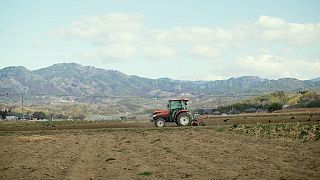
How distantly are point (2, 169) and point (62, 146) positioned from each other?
27.7ft

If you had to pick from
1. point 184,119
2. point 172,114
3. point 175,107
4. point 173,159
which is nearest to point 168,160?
point 173,159

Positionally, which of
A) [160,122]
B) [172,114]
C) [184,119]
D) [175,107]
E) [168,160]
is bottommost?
[168,160]

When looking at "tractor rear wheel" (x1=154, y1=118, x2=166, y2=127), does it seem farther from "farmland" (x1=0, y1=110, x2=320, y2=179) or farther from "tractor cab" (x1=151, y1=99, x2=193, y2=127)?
"farmland" (x1=0, y1=110, x2=320, y2=179)

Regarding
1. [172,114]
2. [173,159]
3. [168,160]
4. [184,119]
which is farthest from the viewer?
[172,114]

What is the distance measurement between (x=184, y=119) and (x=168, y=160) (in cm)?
2282

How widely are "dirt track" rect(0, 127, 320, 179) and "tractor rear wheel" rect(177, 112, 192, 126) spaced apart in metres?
14.2

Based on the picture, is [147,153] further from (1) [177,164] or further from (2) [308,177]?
(2) [308,177]

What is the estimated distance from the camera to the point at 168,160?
18797 mm

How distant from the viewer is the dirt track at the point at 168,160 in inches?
606

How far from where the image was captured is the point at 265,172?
15008mm

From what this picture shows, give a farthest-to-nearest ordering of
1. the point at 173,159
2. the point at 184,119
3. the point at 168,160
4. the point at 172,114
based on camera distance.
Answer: the point at 172,114
the point at 184,119
the point at 173,159
the point at 168,160

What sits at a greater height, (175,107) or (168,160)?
(175,107)

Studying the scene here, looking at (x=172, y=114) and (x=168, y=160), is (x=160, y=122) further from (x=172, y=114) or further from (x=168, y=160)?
(x=168, y=160)

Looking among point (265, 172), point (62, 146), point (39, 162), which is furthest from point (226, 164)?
point (62, 146)
